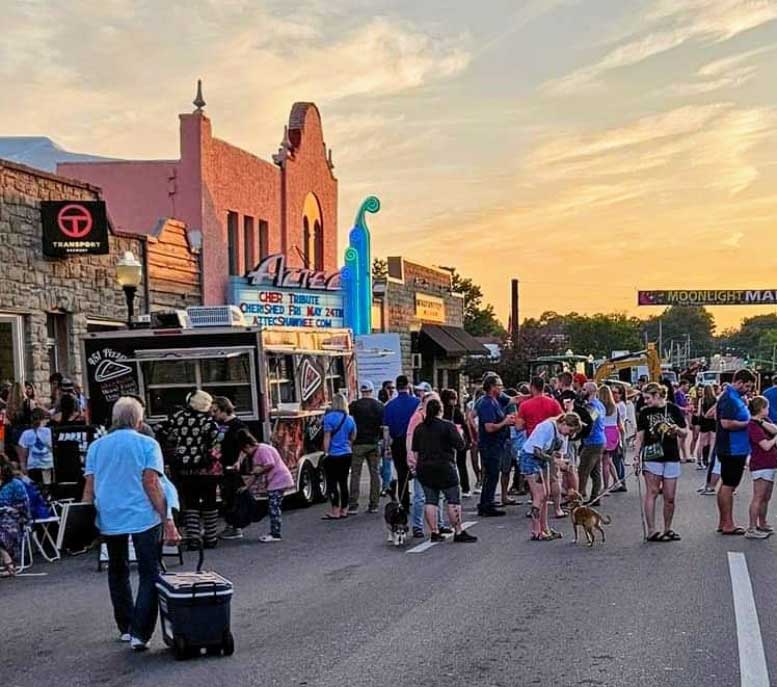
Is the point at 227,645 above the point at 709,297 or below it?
below

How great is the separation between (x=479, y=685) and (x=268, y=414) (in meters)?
8.64

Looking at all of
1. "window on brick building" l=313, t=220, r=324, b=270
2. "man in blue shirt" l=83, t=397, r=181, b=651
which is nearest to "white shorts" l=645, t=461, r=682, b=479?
"man in blue shirt" l=83, t=397, r=181, b=651

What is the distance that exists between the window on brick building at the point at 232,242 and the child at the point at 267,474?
47.9ft

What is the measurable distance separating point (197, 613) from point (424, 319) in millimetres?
36138

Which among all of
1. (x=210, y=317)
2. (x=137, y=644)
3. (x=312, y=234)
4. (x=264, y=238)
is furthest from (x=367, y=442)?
(x=312, y=234)

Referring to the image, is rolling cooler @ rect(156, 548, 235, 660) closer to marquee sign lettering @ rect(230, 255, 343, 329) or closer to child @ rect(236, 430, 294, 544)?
child @ rect(236, 430, 294, 544)

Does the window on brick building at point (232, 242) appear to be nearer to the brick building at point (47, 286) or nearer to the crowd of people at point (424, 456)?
the brick building at point (47, 286)

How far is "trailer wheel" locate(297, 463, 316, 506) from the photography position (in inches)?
672

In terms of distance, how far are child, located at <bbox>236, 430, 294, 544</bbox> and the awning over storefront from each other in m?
29.8

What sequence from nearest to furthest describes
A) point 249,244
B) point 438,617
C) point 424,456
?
point 438,617 → point 424,456 → point 249,244

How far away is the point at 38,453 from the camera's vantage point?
45.3ft

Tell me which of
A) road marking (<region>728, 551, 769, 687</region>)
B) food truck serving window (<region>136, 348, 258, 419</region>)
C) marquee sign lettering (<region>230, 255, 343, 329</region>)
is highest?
marquee sign lettering (<region>230, 255, 343, 329</region>)

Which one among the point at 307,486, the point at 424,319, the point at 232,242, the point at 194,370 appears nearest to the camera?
the point at 194,370

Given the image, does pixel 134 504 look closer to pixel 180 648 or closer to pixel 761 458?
pixel 180 648
